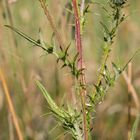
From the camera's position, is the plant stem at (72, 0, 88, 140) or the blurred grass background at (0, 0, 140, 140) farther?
the blurred grass background at (0, 0, 140, 140)

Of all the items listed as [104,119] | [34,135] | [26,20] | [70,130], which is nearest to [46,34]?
[26,20]

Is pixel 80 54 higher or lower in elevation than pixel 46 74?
higher

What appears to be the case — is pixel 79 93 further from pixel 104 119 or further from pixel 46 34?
pixel 46 34

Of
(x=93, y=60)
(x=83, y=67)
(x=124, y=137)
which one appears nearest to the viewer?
(x=83, y=67)

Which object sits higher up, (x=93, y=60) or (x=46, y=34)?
(x=46, y=34)

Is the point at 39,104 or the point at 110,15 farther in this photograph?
the point at 39,104

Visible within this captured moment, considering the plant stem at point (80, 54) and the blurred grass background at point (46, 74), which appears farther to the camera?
the blurred grass background at point (46, 74)

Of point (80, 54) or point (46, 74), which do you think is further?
point (46, 74)

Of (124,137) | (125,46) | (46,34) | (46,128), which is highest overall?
(46,34)
